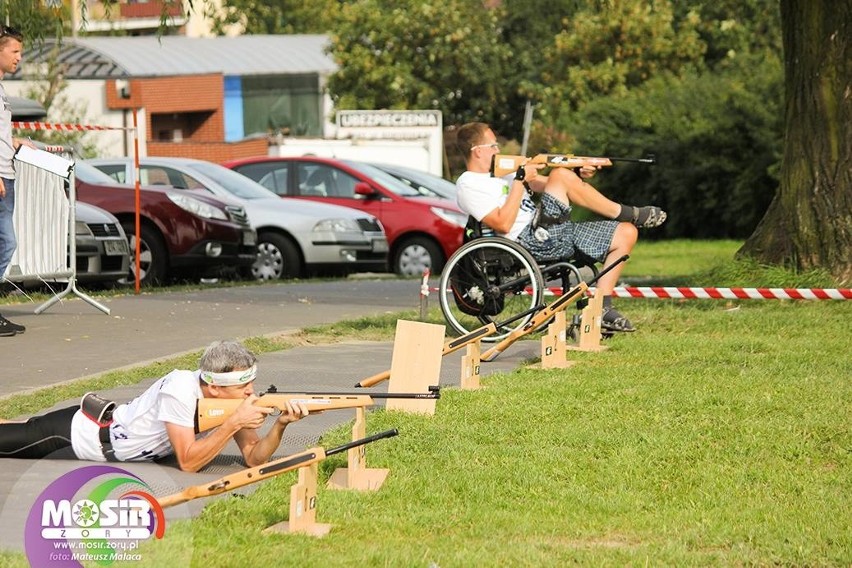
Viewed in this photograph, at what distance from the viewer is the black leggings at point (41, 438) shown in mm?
6871

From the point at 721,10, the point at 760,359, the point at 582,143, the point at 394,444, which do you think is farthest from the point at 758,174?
the point at 394,444

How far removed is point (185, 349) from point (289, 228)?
8427 mm

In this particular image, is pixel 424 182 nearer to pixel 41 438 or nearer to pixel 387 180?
pixel 387 180

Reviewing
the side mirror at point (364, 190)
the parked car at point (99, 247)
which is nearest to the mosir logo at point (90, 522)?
the parked car at point (99, 247)

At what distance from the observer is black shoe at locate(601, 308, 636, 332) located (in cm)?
1103

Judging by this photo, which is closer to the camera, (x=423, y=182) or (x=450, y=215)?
(x=450, y=215)

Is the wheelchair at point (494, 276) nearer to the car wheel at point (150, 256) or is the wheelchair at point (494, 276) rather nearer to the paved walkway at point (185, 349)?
the paved walkway at point (185, 349)

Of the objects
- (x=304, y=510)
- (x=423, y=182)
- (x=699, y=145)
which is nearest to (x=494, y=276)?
(x=304, y=510)

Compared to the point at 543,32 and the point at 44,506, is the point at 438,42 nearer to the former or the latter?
the point at 543,32

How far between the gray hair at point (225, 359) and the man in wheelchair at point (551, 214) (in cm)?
467

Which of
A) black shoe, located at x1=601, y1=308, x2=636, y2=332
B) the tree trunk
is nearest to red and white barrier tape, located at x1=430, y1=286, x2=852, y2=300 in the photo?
the tree trunk

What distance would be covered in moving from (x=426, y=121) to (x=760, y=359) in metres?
23.9

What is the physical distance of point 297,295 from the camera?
15.2 m

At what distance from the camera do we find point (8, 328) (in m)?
11.3
